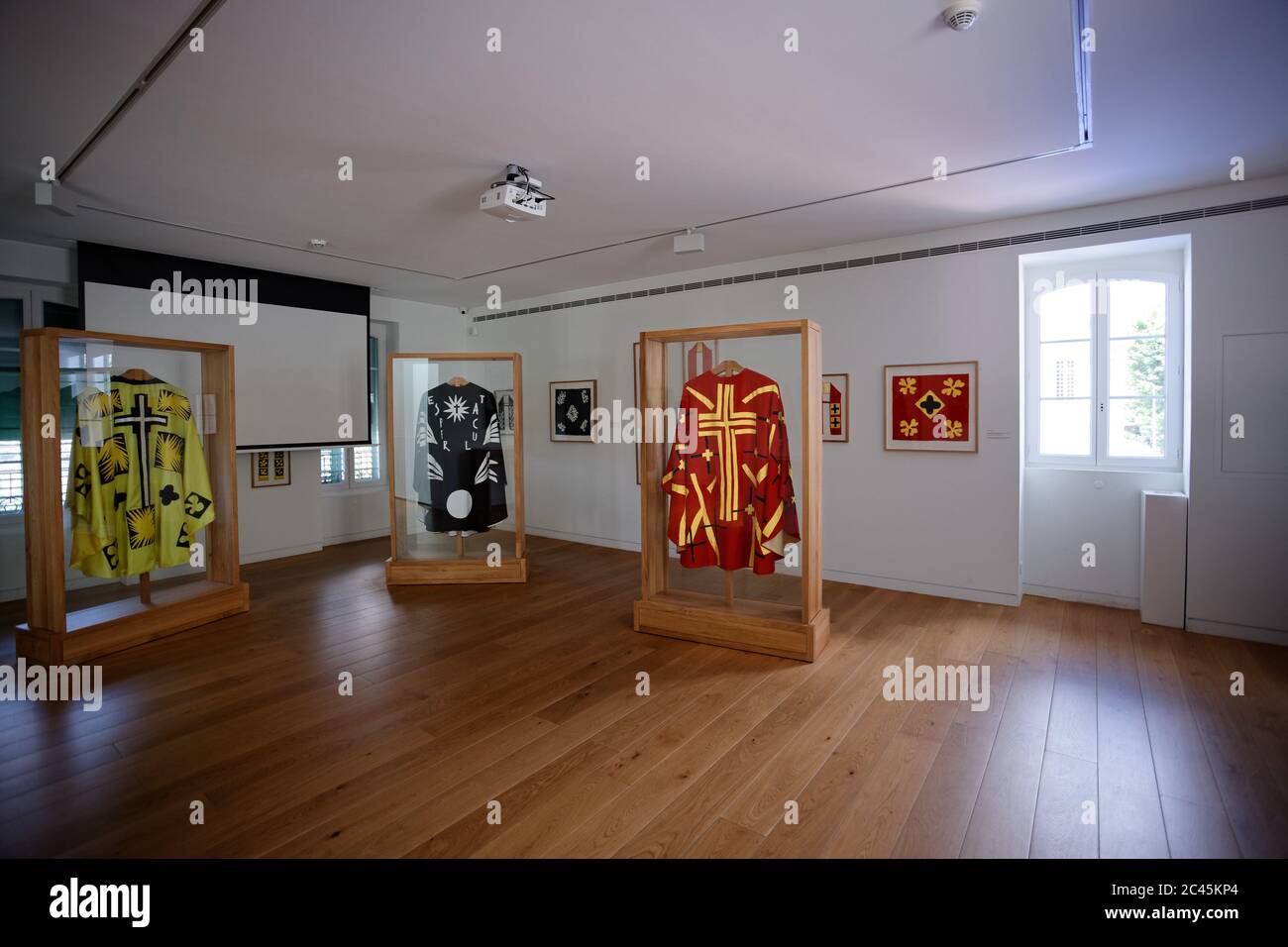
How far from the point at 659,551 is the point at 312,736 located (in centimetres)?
220

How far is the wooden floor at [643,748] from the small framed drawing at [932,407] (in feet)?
4.55

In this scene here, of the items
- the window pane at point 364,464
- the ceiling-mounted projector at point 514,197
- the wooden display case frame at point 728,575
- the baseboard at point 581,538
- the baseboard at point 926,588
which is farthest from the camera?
the window pane at point 364,464

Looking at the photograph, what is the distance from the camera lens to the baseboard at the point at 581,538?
663 centimetres

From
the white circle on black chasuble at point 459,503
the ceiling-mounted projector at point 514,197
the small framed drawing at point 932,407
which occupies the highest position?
the ceiling-mounted projector at point 514,197

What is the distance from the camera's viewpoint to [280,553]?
634 centimetres

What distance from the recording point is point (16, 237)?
4.73 m

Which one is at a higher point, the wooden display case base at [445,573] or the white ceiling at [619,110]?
the white ceiling at [619,110]

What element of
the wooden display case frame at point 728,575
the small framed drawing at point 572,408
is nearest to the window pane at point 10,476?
the small framed drawing at point 572,408

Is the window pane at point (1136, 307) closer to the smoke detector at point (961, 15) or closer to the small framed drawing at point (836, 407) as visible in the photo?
the small framed drawing at point (836, 407)

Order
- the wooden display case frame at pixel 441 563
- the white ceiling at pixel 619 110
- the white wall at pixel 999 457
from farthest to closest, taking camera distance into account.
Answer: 1. the wooden display case frame at pixel 441 563
2. the white wall at pixel 999 457
3. the white ceiling at pixel 619 110

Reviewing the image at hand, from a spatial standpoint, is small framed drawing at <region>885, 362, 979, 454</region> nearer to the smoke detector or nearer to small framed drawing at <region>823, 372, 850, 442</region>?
small framed drawing at <region>823, 372, 850, 442</region>

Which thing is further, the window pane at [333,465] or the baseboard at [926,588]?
the window pane at [333,465]
